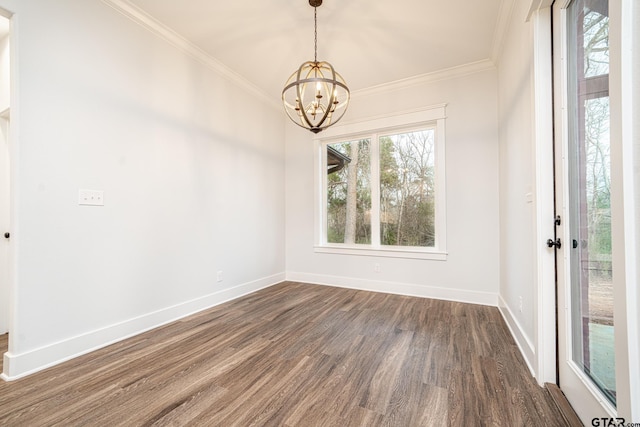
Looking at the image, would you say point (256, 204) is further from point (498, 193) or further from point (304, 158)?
point (498, 193)

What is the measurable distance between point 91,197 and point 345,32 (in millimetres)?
2776

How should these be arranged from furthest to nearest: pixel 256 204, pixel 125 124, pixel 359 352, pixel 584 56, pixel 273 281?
1. pixel 273 281
2. pixel 256 204
3. pixel 125 124
4. pixel 359 352
5. pixel 584 56

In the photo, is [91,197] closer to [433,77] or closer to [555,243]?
[555,243]

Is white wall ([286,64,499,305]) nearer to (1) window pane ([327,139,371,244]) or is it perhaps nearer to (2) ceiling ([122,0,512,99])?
(2) ceiling ([122,0,512,99])

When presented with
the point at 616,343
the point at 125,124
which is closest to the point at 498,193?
the point at 616,343

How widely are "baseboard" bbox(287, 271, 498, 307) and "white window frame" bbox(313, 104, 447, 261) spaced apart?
1.31 ft

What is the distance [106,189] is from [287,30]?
7.43ft

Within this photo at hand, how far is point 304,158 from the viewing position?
436 cm

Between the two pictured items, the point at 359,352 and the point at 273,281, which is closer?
the point at 359,352

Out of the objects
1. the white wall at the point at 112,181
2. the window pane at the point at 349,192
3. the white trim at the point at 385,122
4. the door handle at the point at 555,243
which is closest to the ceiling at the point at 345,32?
the white wall at the point at 112,181

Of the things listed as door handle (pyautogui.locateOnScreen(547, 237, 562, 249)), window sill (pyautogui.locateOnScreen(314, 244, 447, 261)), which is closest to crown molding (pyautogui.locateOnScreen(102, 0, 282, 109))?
window sill (pyautogui.locateOnScreen(314, 244, 447, 261))

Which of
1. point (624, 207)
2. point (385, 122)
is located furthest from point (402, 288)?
point (624, 207)

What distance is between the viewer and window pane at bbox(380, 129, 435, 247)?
3.61 metres

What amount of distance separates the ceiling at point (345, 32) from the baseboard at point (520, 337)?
9.05 feet
